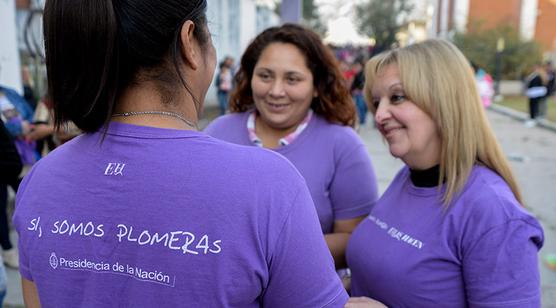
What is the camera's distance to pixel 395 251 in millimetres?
1649

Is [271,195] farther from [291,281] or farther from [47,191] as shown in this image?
[47,191]

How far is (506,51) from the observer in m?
24.2

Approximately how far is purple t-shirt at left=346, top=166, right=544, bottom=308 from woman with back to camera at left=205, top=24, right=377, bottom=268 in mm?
324

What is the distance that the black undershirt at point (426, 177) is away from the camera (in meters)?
1.71

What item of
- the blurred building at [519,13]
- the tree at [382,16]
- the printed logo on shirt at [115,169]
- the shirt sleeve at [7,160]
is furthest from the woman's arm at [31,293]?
the tree at [382,16]

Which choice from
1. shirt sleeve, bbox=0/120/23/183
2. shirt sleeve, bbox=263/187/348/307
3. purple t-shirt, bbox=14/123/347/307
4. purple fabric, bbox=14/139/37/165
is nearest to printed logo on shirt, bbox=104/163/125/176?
purple t-shirt, bbox=14/123/347/307

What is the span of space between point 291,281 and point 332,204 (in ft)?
4.08

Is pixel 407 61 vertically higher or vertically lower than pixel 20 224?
higher

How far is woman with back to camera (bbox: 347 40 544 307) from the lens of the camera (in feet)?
4.62

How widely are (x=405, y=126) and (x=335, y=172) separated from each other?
1.70 feet

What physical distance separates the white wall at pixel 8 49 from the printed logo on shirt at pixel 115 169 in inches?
218

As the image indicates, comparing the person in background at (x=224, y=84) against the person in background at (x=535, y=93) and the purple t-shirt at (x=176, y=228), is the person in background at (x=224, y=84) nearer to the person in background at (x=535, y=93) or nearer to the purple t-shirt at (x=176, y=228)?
the person in background at (x=535, y=93)

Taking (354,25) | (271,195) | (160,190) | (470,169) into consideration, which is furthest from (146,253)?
(354,25)

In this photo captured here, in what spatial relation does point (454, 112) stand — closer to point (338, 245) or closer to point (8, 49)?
point (338, 245)
